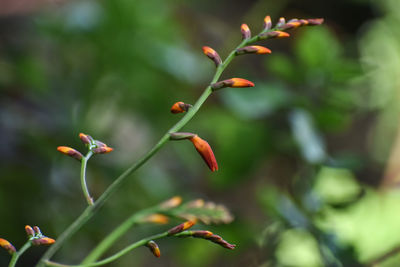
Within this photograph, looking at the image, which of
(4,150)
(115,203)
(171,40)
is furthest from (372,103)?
(4,150)

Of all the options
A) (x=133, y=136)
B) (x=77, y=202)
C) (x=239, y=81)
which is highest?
(x=239, y=81)

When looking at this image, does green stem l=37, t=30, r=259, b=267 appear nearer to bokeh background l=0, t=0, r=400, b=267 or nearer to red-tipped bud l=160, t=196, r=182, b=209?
red-tipped bud l=160, t=196, r=182, b=209

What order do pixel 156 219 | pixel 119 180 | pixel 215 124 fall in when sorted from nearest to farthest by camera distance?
pixel 119 180 < pixel 156 219 < pixel 215 124

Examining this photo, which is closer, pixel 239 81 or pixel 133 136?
pixel 239 81

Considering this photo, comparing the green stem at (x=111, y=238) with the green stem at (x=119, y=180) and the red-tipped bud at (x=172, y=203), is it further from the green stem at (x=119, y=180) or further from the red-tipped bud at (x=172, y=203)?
the green stem at (x=119, y=180)

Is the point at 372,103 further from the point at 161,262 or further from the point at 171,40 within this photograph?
the point at 161,262

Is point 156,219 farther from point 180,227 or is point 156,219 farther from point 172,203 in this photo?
point 180,227

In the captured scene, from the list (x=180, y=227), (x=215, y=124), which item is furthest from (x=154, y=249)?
(x=215, y=124)

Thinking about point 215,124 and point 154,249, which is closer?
point 154,249

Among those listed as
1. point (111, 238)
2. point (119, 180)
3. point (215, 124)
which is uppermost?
point (119, 180)
